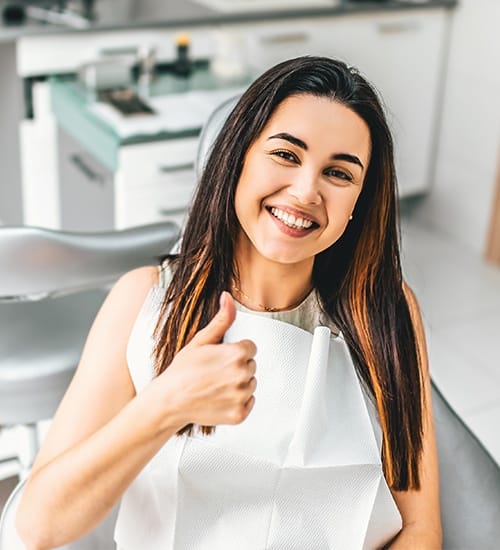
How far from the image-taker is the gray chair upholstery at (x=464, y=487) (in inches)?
45.3

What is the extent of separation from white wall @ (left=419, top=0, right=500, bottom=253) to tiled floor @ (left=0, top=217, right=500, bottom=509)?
107 mm

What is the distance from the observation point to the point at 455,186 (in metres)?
3.40

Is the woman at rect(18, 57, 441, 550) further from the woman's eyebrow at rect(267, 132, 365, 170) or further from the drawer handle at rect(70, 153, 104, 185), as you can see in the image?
the drawer handle at rect(70, 153, 104, 185)

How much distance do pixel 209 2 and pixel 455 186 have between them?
1.16m

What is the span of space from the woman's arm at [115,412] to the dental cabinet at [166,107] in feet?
3.72

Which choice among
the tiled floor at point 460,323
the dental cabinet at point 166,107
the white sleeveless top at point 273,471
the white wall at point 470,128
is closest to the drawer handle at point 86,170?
the dental cabinet at point 166,107

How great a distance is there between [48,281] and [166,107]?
3.20ft

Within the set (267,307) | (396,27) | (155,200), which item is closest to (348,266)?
(267,307)

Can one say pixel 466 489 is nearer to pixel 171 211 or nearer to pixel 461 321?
pixel 171 211

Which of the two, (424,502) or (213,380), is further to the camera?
(424,502)

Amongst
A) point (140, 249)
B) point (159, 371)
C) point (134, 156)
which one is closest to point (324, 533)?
point (159, 371)

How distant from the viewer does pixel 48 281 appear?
148cm

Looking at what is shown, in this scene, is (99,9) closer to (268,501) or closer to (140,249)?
(140,249)

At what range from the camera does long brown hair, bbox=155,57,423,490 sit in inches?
40.6
